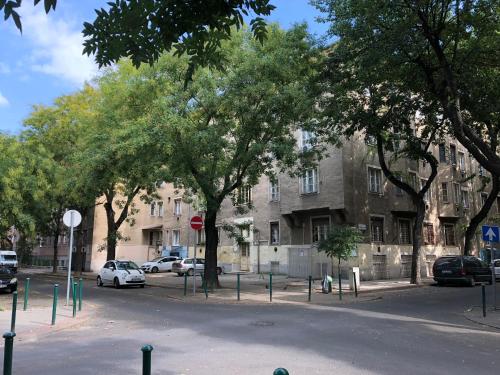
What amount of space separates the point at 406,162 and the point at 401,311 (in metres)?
21.3

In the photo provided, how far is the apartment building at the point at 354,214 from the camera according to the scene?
2983 cm

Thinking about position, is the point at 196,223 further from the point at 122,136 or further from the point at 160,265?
the point at 160,265

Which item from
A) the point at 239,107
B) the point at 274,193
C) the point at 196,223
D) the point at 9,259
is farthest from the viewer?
the point at 9,259

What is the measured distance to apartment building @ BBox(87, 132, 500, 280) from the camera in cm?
2983

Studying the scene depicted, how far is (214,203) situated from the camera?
69.6 ft

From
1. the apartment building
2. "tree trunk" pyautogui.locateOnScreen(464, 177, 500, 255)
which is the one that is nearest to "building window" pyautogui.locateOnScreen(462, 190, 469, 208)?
the apartment building

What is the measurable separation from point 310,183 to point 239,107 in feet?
44.9

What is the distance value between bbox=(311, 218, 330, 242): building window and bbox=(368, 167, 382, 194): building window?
379 cm

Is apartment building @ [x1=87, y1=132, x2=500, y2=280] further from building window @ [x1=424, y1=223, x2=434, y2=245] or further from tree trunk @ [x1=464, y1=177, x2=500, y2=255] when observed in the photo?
tree trunk @ [x1=464, y1=177, x2=500, y2=255]

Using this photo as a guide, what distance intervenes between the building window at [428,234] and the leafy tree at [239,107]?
1790 cm

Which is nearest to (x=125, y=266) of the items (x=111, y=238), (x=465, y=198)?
(x=111, y=238)

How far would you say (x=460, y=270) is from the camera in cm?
2550

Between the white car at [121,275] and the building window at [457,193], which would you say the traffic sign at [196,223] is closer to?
the white car at [121,275]

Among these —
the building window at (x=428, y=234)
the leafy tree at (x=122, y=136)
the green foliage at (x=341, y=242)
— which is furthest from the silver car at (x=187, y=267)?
the green foliage at (x=341, y=242)
